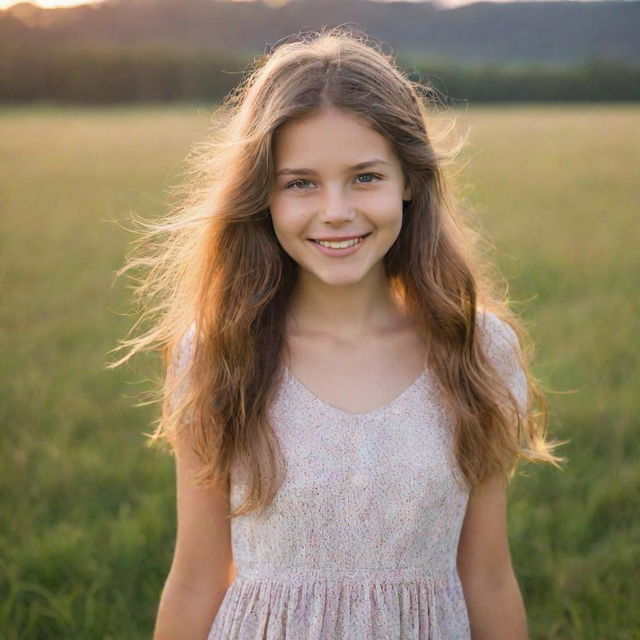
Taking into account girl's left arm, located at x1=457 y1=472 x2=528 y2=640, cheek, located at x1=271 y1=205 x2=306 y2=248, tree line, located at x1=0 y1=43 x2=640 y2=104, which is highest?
tree line, located at x1=0 y1=43 x2=640 y2=104

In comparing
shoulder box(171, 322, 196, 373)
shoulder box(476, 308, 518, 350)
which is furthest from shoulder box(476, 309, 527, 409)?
shoulder box(171, 322, 196, 373)

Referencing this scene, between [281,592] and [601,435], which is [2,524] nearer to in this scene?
[281,592]

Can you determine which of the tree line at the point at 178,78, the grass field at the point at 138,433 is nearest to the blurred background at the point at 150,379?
the grass field at the point at 138,433

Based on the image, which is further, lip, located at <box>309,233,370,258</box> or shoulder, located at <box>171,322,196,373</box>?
shoulder, located at <box>171,322,196,373</box>

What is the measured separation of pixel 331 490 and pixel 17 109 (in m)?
19.0

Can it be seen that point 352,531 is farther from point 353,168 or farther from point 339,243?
point 353,168

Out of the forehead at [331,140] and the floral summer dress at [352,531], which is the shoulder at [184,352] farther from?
the forehead at [331,140]

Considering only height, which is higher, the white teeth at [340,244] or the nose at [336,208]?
the nose at [336,208]

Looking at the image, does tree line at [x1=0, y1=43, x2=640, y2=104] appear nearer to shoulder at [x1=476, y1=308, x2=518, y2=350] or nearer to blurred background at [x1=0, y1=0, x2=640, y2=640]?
blurred background at [x1=0, y1=0, x2=640, y2=640]

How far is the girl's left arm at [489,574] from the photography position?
6.23 ft

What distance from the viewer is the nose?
169 cm

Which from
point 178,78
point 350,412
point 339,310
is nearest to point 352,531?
point 350,412

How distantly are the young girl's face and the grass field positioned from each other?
3.79 ft

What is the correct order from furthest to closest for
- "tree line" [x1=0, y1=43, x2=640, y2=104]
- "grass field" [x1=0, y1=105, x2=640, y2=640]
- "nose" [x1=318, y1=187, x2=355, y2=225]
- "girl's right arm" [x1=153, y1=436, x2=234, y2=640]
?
1. "tree line" [x1=0, y1=43, x2=640, y2=104]
2. "grass field" [x1=0, y1=105, x2=640, y2=640]
3. "girl's right arm" [x1=153, y1=436, x2=234, y2=640]
4. "nose" [x1=318, y1=187, x2=355, y2=225]
